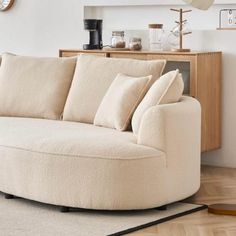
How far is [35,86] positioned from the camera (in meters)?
5.96

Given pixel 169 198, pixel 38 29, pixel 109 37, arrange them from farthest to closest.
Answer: pixel 38 29 < pixel 109 37 < pixel 169 198

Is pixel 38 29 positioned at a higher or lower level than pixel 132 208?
higher

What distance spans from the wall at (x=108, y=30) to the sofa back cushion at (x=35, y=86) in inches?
40.5

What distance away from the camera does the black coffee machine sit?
6.68 meters

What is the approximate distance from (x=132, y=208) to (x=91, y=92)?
123 cm

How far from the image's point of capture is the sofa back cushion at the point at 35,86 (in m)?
5.88

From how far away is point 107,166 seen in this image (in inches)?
179

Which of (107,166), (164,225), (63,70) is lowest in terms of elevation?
(164,225)

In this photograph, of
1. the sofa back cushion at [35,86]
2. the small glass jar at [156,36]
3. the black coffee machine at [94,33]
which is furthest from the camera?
the black coffee machine at [94,33]

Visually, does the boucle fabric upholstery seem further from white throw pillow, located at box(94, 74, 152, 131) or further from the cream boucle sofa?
white throw pillow, located at box(94, 74, 152, 131)

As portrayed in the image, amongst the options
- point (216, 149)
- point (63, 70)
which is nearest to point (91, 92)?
point (63, 70)

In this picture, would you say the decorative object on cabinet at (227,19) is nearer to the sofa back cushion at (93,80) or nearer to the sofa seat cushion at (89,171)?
the sofa back cushion at (93,80)

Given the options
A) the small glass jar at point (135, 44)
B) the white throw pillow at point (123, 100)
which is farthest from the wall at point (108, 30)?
the white throw pillow at point (123, 100)

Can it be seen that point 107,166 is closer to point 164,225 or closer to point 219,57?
point 164,225
